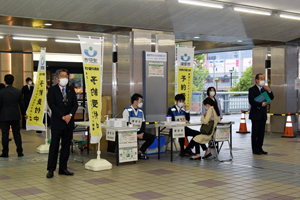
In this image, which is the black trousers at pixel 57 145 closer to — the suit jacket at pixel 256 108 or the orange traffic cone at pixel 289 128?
the suit jacket at pixel 256 108

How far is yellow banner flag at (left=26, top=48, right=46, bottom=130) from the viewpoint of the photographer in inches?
343

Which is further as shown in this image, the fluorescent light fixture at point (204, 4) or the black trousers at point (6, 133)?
the black trousers at point (6, 133)

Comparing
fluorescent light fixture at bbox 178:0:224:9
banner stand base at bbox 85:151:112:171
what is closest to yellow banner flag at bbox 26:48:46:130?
banner stand base at bbox 85:151:112:171

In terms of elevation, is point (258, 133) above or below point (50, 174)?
above

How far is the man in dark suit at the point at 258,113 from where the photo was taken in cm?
845

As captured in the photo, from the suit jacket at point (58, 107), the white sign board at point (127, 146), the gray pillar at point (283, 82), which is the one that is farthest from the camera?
the gray pillar at point (283, 82)

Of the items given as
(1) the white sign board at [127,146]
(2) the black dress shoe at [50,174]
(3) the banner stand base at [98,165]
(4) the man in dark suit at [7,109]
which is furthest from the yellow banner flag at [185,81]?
(2) the black dress shoe at [50,174]

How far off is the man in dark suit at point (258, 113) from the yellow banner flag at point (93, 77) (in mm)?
3708

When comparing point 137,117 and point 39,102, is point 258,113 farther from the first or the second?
point 39,102

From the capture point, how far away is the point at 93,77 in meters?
6.62

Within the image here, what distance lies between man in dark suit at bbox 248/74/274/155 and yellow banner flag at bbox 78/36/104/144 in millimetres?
3708

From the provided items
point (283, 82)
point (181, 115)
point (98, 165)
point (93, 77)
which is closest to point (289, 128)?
point (283, 82)

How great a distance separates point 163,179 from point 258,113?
3416 mm

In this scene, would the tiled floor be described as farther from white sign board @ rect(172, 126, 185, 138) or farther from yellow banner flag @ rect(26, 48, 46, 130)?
yellow banner flag @ rect(26, 48, 46, 130)
